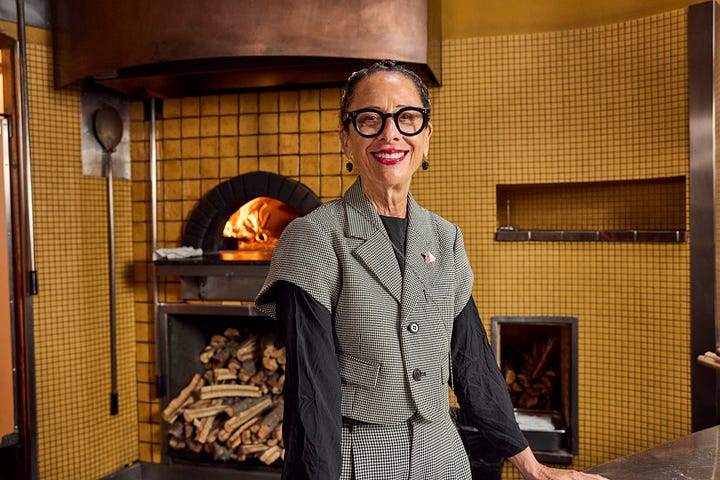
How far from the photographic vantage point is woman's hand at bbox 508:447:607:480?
144cm

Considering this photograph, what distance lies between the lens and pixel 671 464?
165 centimetres

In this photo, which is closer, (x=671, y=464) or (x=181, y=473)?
(x=671, y=464)

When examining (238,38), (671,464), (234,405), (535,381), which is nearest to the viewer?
(671,464)

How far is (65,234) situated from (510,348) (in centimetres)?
300

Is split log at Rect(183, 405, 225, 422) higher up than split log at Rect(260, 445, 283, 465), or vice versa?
split log at Rect(183, 405, 225, 422)

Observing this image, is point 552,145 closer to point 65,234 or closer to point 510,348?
point 510,348

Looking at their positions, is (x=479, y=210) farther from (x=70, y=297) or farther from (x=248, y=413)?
(x=70, y=297)

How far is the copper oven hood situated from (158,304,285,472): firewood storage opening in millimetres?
1461

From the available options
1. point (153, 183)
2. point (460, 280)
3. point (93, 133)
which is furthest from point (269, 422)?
point (460, 280)

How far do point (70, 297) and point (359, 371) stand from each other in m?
2.86

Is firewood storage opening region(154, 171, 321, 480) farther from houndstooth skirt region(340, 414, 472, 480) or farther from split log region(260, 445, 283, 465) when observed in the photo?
houndstooth skirt region(340, 414, 472, 480)

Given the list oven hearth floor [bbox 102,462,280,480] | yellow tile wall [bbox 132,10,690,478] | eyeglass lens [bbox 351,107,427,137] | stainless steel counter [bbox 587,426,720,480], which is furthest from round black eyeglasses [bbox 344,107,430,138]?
oven hearth floor [bbox 102,462,280,480]

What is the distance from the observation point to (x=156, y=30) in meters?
3.22

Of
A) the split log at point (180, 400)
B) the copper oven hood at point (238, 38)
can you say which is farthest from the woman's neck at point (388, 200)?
the split log at point (180, 400)
